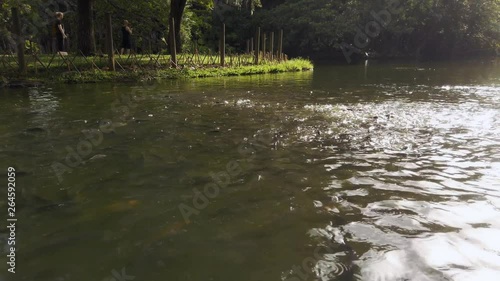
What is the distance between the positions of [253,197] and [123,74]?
13.6 meters

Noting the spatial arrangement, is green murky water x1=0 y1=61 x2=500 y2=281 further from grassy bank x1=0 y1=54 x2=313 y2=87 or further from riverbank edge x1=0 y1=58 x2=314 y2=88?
grassy bank x1=0 y1=54 x2=313 y2=87

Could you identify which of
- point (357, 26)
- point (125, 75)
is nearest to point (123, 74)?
point (125, 75)

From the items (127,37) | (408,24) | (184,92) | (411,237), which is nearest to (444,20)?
(408,24)

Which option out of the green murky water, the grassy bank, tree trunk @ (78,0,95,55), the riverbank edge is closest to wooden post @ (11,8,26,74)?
the grassy bank

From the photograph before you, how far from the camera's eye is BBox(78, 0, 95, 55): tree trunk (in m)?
19.2

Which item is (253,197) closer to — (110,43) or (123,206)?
(123,206)

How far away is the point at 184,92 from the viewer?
12875mm

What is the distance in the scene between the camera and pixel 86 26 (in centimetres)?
1934

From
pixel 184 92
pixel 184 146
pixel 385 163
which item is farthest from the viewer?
pixel 184 92

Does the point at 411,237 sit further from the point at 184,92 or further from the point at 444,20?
the point at 444,20

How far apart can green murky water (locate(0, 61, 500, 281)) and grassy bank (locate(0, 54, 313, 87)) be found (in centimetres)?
648

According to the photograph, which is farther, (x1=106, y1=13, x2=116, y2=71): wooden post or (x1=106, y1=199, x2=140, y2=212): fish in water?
(x1=106, y1=13, x2=116, y2=71): wooden post

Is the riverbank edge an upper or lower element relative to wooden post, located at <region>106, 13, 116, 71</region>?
lower

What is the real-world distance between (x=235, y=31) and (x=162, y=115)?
128ft
